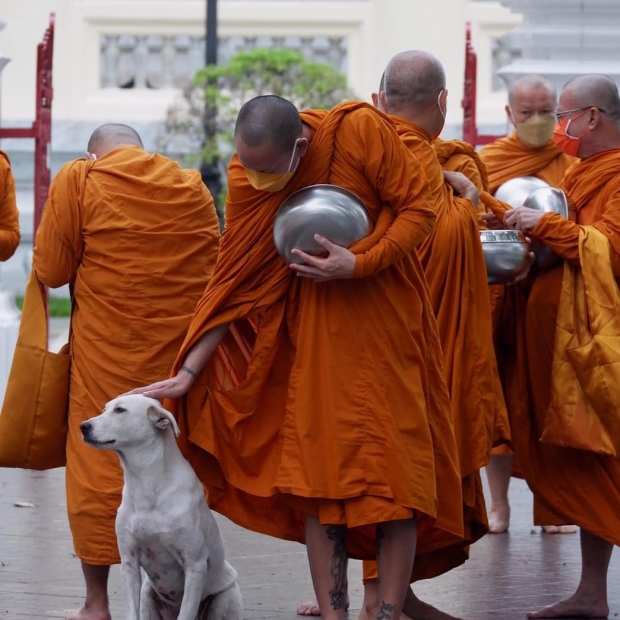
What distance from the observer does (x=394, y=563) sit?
14.0 ft

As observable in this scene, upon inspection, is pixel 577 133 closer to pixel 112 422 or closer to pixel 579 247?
pixel 579 247

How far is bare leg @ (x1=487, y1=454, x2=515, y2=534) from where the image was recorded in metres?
6.28

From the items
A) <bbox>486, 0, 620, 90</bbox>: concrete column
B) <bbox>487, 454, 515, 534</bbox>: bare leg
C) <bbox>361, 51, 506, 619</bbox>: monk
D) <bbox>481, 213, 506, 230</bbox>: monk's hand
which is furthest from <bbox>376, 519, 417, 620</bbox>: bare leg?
<bbox>486, 0, 620, 90</bbox>: concrete column

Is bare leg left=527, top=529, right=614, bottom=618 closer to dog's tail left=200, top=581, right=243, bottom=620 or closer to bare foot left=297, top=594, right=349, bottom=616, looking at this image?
bare foot left=297, top=594, right=349, bottom=616

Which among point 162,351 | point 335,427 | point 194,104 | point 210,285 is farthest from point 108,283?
point 194,104

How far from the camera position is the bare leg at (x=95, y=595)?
4.77m

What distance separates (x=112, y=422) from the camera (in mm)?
4117

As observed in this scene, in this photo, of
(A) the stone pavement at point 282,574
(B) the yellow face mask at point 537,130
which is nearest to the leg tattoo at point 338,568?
(A) the stone pavement at point 282,574

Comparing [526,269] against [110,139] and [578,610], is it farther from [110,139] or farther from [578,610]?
[110,139]

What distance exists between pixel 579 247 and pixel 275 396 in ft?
3.79

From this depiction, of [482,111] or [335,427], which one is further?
[482,111]

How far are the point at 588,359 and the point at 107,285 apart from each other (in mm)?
1564

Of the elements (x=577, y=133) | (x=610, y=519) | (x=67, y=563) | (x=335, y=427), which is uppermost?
(x=577, y=133)

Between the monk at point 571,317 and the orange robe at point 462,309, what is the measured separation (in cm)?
29
